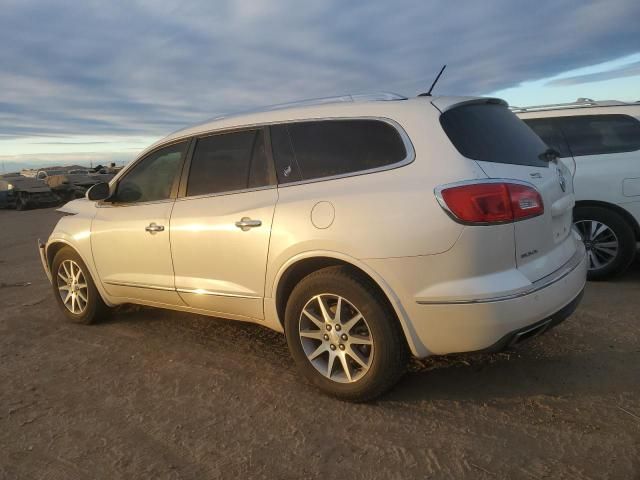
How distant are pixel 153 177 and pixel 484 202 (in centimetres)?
268

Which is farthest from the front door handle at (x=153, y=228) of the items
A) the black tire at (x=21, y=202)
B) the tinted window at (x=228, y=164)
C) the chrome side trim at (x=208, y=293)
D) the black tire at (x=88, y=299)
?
the black tire at (x=21, y=202)

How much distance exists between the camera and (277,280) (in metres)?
3.43

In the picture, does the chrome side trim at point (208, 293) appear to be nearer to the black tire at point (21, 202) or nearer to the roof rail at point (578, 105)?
the roof rail at point (578, 105)

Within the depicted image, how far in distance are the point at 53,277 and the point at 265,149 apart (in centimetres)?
284

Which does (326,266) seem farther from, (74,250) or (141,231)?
(74,250)

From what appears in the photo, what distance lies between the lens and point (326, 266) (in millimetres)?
3270

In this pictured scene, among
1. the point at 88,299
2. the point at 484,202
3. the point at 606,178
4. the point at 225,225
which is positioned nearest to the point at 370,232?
the point at 484,202

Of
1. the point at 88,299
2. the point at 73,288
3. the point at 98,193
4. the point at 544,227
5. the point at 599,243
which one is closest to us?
the point at 544,227

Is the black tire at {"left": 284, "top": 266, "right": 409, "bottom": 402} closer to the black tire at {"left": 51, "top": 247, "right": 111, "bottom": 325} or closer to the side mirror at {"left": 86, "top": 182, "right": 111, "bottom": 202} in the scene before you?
the side mirror at {"left": 86, "top": 182, "right": 111, "bottom": 202}

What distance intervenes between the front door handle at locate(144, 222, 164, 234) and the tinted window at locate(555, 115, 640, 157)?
420 centimetres

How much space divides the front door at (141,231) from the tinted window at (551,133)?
386 centimetres

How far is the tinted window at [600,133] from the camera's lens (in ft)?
18.1

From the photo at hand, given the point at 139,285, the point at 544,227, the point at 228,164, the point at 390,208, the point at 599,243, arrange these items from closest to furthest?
the point at 390,208 < the point at 544,227 < the point at 228,164 < the point at 139,285 < the point at 599,243

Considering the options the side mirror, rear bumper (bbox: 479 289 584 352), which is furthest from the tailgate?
the side mirror
